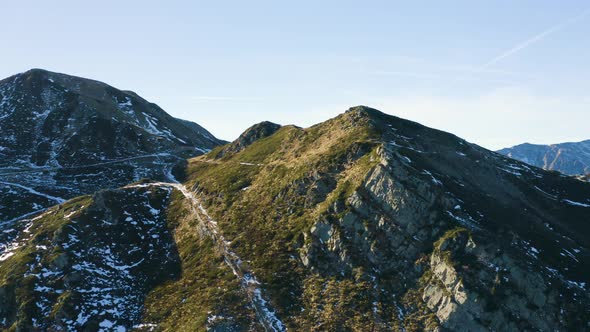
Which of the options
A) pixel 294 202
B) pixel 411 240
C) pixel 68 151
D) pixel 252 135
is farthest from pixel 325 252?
pixel 68 151

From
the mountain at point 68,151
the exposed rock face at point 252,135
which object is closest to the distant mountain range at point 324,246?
the mountain at point 68,151

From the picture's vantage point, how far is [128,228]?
86688 mm

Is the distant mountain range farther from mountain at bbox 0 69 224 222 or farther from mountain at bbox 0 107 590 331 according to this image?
mountain at bbox 0 69 224 222

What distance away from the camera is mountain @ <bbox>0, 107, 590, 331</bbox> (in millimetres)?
55406

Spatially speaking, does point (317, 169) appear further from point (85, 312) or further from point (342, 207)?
point (85, 312)

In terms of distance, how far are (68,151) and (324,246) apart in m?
135

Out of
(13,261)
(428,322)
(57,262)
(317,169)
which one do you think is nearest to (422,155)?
(317,169)

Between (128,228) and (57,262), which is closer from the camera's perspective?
(57,262)

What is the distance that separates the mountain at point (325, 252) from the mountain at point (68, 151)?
31.0 m

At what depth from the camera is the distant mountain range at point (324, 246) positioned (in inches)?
2191

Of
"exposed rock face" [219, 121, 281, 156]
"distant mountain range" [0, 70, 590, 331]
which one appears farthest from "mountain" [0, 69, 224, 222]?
"exposed rock face" [219, 121, 281, 156]

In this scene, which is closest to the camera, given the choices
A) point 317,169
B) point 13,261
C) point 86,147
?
point 13,261

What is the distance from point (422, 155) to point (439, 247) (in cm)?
3271

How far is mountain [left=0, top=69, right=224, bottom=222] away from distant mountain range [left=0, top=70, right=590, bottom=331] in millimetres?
15121
